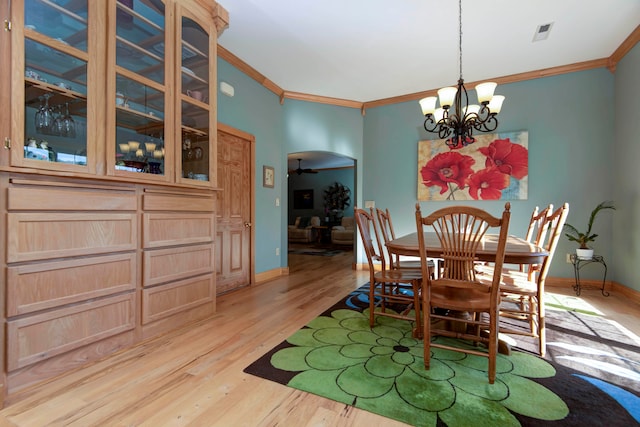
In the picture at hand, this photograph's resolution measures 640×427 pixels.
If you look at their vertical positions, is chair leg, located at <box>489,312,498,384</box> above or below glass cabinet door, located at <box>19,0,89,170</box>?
below

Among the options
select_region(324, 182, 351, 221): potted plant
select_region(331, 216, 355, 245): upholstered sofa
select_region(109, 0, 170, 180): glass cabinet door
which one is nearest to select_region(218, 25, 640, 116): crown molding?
select_region(109, 0, 170, 180): glass cabinet door

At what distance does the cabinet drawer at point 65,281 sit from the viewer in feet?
4.93

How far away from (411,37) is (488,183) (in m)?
2.28

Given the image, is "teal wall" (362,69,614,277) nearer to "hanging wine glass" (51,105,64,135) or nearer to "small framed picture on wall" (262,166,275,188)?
"small framed picture on wall" (262,166,275,188)

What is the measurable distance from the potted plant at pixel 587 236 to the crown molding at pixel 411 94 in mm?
1726

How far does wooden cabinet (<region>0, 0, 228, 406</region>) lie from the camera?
1506mm

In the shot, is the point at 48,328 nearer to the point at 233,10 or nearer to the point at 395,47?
the point at 233,10

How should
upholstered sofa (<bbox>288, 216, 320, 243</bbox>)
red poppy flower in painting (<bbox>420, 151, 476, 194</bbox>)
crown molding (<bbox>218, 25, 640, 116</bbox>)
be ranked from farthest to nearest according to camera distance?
upholstered sofa (<bbox>288, 216, 320, 243</bbox>) → red poppy flower in painting (<bbox>420, 151, 476, 194</bbox>) → crown molding (<bbox>218, 25, 640, 116</bbox>)

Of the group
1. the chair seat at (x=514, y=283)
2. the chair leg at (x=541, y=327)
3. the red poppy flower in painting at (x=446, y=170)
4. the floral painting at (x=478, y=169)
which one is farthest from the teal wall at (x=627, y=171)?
the chair leg at (x=541, y=327)

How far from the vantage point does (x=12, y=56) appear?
4.83ft

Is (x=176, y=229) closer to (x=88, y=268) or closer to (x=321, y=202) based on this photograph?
(x=88, y=268)

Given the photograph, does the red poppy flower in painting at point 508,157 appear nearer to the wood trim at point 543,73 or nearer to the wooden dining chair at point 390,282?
the wood trim at point 543,73

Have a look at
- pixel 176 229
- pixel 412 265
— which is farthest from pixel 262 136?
pixel 412 265

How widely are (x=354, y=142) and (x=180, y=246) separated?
3.56 meters
